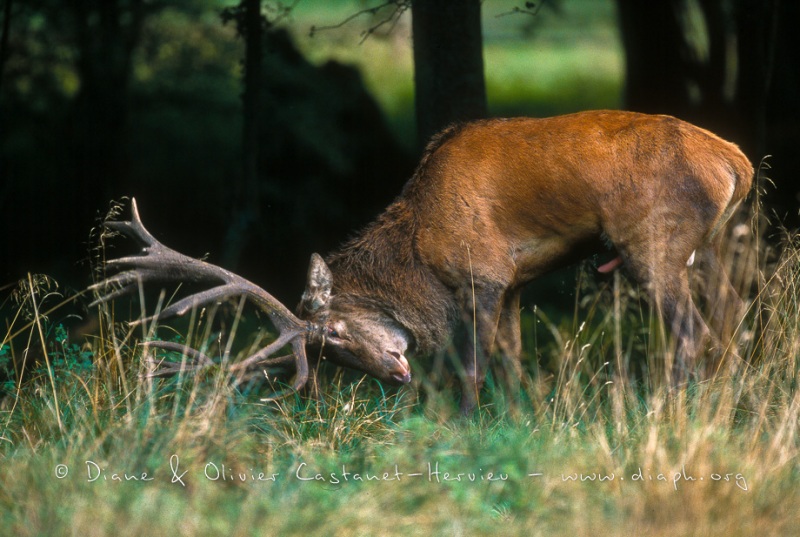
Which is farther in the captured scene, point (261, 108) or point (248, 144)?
point (261, 108)

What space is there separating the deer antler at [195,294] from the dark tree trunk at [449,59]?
7.13 feet

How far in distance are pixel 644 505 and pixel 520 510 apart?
1.74 feet

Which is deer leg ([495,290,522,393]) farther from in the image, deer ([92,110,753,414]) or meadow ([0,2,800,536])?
meadow ([0,2,800,536])

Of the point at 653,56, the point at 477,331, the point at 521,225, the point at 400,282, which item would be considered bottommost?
the point at 477,331

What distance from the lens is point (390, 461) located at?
4.70 m

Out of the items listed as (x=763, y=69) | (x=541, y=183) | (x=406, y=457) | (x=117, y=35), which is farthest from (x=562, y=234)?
(x=117, y=35)

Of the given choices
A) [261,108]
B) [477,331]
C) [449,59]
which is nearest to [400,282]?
[477,331]

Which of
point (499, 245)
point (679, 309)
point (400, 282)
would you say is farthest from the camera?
point (400, 282)

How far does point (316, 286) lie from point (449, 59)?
6.96 ft

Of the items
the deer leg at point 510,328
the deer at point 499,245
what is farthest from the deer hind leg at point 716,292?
the deer leg at point 510,328

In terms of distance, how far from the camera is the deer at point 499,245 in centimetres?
594

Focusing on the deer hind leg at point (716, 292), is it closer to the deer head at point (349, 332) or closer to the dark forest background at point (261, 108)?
the deer head at point (349, 332)

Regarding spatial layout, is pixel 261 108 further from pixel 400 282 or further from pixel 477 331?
pixel 477 331

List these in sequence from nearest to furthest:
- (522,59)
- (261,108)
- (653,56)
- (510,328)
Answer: (510,328) → (653,56) → (261,108) → (522,59)
